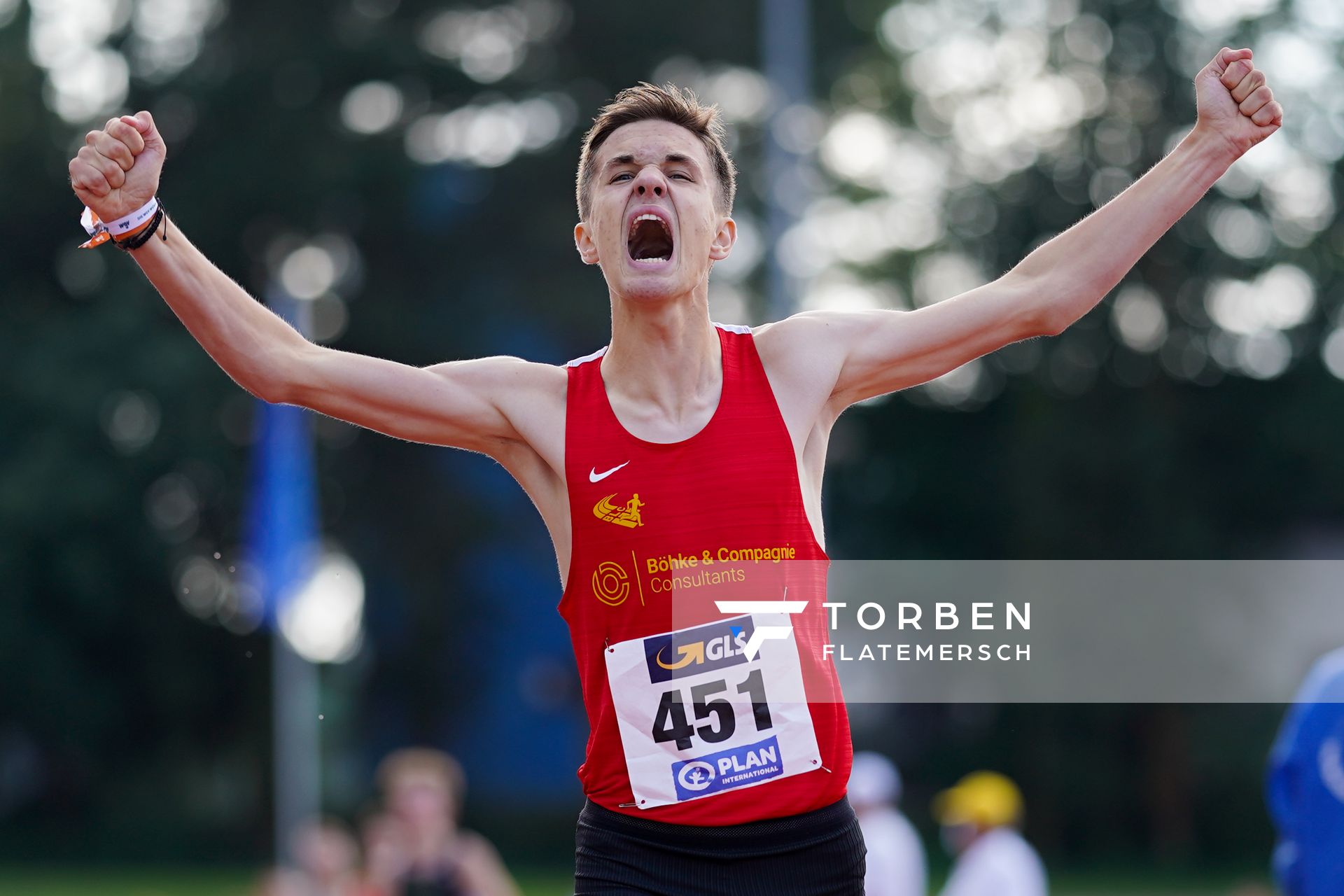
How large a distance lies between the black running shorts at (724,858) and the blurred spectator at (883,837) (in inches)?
211

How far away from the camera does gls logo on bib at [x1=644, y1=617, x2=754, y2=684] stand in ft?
12.8

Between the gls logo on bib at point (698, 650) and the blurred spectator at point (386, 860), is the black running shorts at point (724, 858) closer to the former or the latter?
the gls logo on bib at point (698, 650)

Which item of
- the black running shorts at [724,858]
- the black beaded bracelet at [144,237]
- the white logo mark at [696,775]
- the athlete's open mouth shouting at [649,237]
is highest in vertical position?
the athlete's open mouth shouting at [649,237]

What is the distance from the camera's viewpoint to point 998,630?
23891mm

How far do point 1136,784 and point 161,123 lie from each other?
22.6 metres

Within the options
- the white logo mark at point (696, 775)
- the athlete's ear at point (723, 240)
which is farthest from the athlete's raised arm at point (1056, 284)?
the white logo mark at point (696, 775)

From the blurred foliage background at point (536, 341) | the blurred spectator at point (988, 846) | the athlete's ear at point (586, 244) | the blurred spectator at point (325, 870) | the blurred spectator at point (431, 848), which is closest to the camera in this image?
the athlete's ear at point (586, 244)

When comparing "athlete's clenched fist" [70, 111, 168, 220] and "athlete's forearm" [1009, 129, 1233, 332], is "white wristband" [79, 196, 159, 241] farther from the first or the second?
"athlete's forearm" [1009, 129, 1233, 332]

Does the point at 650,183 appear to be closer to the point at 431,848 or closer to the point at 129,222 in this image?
the point at 129,222

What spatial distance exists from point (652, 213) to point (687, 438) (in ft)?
1.99

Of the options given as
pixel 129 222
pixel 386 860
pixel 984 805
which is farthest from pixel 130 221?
pixel 386 860

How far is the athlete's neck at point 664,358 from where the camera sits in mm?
4117

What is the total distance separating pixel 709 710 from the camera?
390 cm

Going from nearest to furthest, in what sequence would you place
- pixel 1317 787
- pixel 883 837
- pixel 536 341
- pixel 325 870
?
pixel 1317 787 < pixel 883 837 < pixel 325 870 < pixel 536 341
